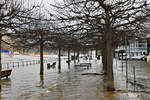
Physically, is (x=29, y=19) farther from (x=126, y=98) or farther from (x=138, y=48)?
(x=138, y=48)

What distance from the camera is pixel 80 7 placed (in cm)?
1214

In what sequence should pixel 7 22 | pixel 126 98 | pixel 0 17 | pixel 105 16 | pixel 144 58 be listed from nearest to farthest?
1. pixel 126 98
2. pixel 0 17
3. pixel 7 22
4. pixel 105 16
5. pixel 144 58

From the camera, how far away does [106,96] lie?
10344 millimetres

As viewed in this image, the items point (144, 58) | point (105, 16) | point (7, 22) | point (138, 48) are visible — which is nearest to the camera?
point (7, 22)

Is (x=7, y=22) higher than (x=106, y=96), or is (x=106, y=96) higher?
(x=7, y=22)

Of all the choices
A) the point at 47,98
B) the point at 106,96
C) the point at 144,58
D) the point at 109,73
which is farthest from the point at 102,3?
the point at 144,58

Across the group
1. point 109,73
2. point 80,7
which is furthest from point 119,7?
point 109,73

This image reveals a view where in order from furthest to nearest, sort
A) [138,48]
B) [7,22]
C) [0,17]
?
[138,48], [7,22], [0,17]

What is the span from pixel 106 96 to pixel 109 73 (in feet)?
6.10

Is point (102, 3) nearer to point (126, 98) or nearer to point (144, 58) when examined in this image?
point (126, 98)

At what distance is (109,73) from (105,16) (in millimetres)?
3040

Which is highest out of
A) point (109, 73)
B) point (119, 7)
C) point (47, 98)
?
point (119, 7)

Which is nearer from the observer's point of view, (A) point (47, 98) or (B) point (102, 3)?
(A) point (47, 98)

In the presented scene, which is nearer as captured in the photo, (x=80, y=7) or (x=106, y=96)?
(x=106, y=96)
